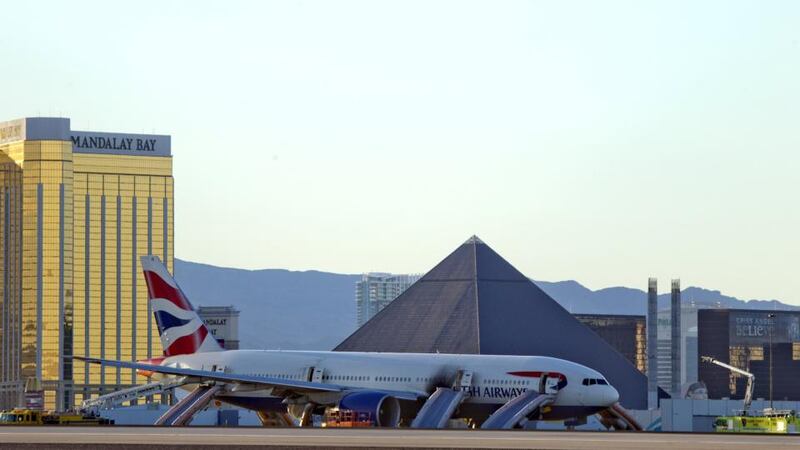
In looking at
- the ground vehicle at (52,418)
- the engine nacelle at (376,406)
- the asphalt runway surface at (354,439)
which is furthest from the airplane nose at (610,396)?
the asphalt runway surface at (354,439)

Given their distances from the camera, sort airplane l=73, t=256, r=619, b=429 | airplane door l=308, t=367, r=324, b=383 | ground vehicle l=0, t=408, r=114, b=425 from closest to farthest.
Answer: ground vehicle l=0, t=408, r=114, b=425
airplane l=73, t=256, r=619, b=429
airplane door l=308, t=367, r=324, b=383

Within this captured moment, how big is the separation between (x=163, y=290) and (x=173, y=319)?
237cm

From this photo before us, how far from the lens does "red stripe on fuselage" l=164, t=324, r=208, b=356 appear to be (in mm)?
112000

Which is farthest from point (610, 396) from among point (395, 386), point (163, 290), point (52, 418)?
point (163, 290)

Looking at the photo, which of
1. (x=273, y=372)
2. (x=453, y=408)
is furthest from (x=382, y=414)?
(x=273, y=372)

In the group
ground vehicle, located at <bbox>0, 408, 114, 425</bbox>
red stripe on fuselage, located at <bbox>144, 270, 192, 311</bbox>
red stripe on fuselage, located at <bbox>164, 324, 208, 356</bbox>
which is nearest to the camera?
ground vehicle, located at <bbox>0, 408, 114, 425</bbox>

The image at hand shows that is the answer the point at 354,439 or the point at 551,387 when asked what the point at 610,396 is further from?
the point at 354,439

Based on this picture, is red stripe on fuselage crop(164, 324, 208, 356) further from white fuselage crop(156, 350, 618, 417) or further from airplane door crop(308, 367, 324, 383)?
airplane door crop(308, 367, 324, 383)

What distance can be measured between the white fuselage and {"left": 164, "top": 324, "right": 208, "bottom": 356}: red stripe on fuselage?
3.07 feet

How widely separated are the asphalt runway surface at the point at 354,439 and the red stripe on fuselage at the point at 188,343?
56.6 metres

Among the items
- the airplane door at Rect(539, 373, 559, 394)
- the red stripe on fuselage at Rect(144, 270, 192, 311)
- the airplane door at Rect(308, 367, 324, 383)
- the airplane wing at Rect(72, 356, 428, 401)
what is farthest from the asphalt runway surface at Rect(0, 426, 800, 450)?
the red stripe on fuselage at Rect(144, 270, 192, 311)

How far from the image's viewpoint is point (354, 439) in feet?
156

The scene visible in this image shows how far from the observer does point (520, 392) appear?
3844 inches

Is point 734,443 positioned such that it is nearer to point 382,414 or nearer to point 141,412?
point 382,414
